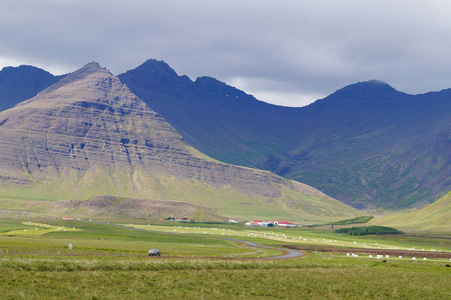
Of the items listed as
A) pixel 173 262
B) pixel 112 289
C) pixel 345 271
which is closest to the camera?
pixel 112 289

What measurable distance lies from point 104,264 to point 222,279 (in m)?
15.7

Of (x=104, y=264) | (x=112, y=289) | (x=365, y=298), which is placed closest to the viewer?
(x=112, y=289)

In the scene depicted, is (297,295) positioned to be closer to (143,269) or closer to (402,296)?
(402,296)

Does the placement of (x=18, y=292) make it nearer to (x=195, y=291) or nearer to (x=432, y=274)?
(x=195, y=291)

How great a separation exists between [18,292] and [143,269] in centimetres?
2476

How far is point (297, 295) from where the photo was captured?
62500 millimetres

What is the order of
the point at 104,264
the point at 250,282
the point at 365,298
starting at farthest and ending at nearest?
the point at 104,264 → the point at 250,282 → the point at 365,298

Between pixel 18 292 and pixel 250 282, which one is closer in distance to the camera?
pixel 18 292

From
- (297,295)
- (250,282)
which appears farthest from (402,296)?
(250,282)

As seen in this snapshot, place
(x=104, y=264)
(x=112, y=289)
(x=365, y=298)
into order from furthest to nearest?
(x=104, y=264) → (x=365, y=298) → (x=112, y=289)

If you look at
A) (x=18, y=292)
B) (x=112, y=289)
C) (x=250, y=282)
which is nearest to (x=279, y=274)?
(x=250, y=282)

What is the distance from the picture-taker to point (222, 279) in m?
71.3

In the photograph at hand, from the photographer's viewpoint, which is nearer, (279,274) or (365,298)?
(365,298)

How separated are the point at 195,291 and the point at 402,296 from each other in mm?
22909
